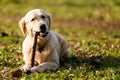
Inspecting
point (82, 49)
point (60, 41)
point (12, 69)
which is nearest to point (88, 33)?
point (82, 49)

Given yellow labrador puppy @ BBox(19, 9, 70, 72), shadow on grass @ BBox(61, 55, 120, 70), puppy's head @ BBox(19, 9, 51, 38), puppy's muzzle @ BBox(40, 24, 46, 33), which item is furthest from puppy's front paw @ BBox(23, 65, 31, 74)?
shadow on grass @ BBox(61, 55, 120, 70)

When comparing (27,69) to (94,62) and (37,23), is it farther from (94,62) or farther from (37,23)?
(94,62)

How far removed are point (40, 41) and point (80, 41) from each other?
16.3 feet

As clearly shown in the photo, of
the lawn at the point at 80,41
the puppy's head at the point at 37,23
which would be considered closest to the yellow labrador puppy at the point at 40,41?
the puppy's head at the point at 37,23

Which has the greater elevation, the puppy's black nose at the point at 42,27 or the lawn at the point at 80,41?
the puppy's black nose at the point at 42,27

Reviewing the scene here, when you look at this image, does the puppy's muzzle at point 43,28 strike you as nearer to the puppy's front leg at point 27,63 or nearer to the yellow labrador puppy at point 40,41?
the yellow labrador puppy at point 40,41

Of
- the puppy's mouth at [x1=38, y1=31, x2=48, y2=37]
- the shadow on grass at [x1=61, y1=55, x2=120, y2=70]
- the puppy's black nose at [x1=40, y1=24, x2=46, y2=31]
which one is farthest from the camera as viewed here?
the shadow on grass at [x1=61, y1=55, x2=120, y2=70]

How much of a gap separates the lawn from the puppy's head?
2.88 feet

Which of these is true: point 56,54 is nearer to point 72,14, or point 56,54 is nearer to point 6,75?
point 6,75

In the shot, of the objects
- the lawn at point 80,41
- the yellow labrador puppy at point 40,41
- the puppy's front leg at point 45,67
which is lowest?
the lawn at point 80,41

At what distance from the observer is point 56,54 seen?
959 cm

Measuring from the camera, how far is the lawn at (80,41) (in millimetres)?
8992

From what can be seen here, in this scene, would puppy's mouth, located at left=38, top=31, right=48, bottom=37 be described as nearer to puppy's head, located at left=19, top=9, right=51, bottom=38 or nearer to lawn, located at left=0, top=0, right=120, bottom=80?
puppy's head, located at left=19, top=9, right=51, bottom=38

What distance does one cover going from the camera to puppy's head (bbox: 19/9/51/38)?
8.88m
